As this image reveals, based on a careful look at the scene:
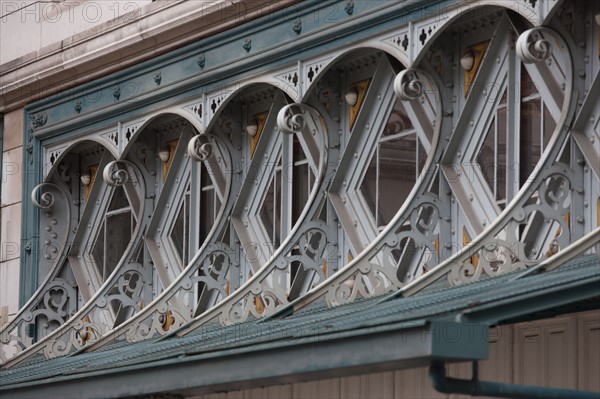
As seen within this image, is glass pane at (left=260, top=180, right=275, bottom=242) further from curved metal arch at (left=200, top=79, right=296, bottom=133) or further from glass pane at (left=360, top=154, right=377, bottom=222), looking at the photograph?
glass pane at (left=360, top=154, right=377, bottom=222)

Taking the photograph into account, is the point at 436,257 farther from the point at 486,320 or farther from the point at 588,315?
the point at 486,320

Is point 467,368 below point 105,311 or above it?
below

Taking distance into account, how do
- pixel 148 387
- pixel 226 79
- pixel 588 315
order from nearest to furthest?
pixel 588 315, pixel 148 387, pixel 226 79

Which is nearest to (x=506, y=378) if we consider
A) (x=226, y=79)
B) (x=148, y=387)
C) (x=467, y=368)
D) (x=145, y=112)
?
(x=467, y=368)

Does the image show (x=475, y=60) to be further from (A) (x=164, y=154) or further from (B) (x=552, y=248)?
(A) (x=164, y=154)

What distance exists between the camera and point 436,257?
13711mm

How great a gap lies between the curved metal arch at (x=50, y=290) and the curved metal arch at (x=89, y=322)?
2.69ft

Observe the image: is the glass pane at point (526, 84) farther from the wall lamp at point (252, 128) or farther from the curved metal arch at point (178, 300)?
the curved metal arch at point (178, 300)

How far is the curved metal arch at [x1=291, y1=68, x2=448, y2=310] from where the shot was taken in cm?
1320

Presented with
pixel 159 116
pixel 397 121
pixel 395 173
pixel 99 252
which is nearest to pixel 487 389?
pixel 395 173

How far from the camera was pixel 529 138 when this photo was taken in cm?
1323

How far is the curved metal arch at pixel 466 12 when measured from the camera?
1262 cm

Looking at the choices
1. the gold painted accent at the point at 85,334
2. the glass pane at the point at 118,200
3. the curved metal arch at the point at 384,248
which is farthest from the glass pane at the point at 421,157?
the glass pane at the point at 118,200

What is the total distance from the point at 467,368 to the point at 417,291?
0.66 metres
